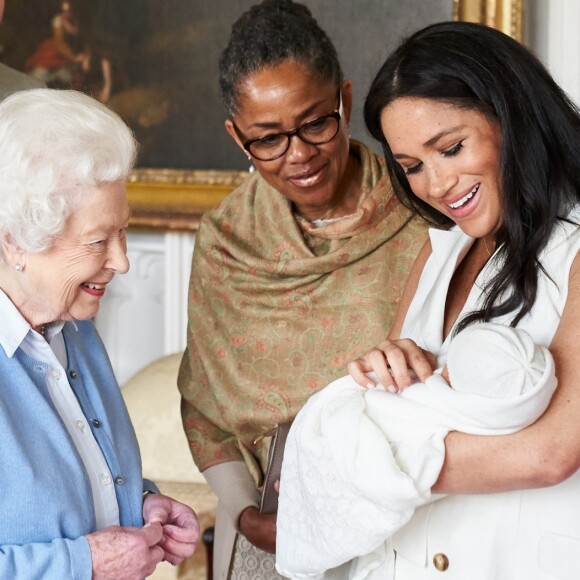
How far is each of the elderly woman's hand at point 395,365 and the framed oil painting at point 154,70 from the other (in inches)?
95.5

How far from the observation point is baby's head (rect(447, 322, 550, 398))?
151 cm

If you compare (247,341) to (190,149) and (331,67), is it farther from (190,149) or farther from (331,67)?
(190,149)

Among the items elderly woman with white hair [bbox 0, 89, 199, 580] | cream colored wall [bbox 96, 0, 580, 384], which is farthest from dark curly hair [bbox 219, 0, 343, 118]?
cream colored wall [bbox 96, 0, 580, 384]

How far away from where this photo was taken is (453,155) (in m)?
1.84

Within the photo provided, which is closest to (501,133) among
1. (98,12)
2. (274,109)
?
(274,109)

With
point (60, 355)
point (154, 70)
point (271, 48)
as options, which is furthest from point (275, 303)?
point (154, 70)

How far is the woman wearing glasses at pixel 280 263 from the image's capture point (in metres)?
2.62

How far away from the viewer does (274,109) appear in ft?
8.49

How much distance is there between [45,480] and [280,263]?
1110mm

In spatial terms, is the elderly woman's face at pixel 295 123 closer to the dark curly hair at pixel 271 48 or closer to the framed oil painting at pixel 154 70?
the dark curly hair at pixel 271 48

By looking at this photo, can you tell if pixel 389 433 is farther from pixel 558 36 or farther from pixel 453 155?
pixel 558 36

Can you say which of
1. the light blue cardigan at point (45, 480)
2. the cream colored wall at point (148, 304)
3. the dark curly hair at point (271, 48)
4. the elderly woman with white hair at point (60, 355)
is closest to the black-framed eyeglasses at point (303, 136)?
the dark curly hair at point (271, 48)

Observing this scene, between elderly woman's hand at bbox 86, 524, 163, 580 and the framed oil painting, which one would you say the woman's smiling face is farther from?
Answer: the framed oil painting

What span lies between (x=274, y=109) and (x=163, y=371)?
6.52ft
